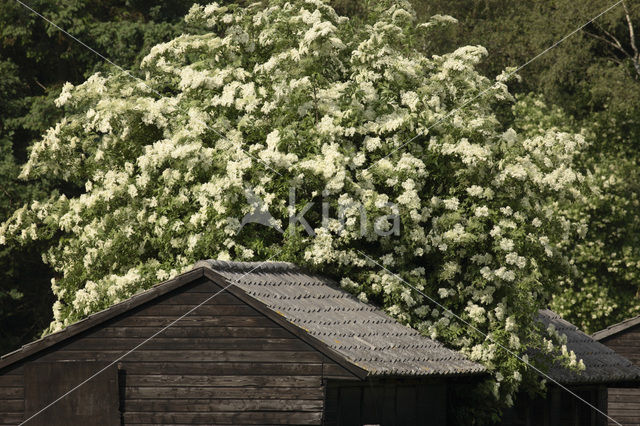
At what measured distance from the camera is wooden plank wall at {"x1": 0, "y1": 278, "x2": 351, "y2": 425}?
15031 millimetres

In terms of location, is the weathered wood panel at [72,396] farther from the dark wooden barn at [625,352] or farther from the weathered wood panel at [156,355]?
the dark wooden barn at [625,352]

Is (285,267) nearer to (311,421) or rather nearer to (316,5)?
(311,421)

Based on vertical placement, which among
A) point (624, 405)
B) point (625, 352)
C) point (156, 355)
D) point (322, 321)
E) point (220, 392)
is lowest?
point (624, 405)

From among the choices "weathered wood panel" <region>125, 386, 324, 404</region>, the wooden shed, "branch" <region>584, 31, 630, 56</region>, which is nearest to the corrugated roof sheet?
the wooden shed

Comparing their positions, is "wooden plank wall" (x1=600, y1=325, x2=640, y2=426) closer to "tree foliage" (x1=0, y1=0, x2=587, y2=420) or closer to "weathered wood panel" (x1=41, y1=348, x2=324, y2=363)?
"tree foliage" (x1=0, y1=0, x2=587, y2=420)

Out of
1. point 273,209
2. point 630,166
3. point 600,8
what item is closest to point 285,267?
point 273,209

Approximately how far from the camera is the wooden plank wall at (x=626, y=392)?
28781mm

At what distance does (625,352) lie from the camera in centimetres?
2875

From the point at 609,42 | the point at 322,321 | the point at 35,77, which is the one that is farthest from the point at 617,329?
the point at 35,77

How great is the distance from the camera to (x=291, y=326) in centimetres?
1498

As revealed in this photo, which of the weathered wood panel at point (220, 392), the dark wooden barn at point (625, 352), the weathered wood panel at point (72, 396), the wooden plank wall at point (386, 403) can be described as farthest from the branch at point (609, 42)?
the weathered wood panel at point (72, 396)

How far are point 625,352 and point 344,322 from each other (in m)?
13.8

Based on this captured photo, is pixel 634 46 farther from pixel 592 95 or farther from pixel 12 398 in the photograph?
pixel 12 398

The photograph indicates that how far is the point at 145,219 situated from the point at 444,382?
616 cm
